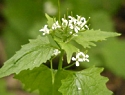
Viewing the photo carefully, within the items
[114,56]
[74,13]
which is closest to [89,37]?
[114,56]

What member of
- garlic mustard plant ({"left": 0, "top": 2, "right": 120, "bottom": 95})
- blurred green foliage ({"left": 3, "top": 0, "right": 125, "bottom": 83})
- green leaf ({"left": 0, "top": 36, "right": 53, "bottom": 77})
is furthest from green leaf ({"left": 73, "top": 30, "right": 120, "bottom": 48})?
blurred green foliage ({"left": 3, "top": 0, "right": 125, "bottom": 83})

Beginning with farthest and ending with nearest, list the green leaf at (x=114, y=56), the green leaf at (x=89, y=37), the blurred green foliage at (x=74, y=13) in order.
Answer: the blurred green foliage at (x=74, y=13) < the green leaf at (x=114, y=56) < the green leaf at (x=89, y=37)

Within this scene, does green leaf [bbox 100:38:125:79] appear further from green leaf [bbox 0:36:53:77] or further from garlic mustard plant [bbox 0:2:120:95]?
green leaf [bbox 0:36:53:77]

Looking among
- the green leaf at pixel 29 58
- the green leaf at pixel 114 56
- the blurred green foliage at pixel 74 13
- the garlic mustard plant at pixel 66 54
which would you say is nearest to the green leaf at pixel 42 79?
the garlic mustard plant at pixel 66 54

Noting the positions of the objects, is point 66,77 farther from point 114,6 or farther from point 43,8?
point 114,6

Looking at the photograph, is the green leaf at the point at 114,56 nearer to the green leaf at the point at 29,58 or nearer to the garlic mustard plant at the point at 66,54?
the garlic mustard plant at the point at 66,54

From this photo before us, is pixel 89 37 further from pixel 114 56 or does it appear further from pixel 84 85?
pixel 114 56
